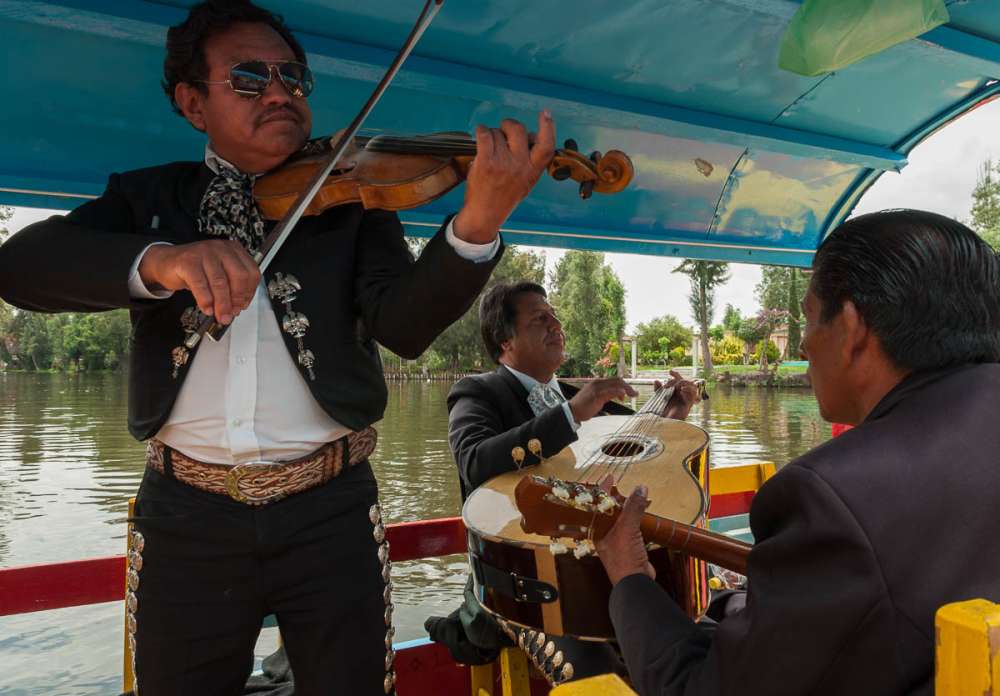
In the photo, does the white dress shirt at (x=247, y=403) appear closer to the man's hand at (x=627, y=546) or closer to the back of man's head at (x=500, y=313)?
the man's hand at (x=627, y=546)

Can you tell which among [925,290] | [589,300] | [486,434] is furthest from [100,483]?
[589,300]

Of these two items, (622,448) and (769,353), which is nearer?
(622,448)

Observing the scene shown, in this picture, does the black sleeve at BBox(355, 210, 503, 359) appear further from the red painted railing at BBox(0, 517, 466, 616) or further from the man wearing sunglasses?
the red painted railing at BBox(0, 517, 466, 616)

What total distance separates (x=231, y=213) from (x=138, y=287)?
34cm

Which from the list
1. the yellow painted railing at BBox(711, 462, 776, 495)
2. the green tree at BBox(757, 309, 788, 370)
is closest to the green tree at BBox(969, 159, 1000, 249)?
the green tree at BBox(757, 309, 788, 370)

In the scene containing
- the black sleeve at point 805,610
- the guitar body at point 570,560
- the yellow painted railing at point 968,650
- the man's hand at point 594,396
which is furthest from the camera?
the man's hand at point 594,396

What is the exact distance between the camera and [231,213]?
1505mm

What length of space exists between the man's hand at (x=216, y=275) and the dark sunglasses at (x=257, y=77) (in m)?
0.55

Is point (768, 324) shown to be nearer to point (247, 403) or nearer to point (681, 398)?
point (681, 398)

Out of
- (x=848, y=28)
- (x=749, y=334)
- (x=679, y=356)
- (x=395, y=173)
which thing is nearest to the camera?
(x=395, y=173)

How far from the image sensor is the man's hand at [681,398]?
329cm

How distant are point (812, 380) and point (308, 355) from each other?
949 mm

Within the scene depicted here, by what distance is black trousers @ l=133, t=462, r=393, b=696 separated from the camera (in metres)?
1.36

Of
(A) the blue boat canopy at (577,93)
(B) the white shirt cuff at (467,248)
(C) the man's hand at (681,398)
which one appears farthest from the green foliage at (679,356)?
(B) the white shirt cuff at (467,248)
